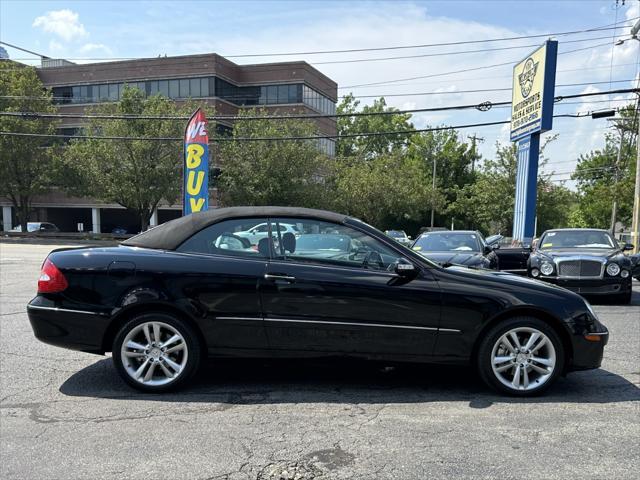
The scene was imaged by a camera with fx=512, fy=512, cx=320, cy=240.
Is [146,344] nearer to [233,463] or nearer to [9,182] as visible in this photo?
[233,463]

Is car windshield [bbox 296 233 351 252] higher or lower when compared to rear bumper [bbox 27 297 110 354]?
higher

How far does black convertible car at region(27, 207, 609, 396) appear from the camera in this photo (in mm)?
4305

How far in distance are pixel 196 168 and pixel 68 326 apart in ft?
35.7

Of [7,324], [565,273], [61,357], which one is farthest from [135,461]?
[565,273]

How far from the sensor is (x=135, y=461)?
324cm

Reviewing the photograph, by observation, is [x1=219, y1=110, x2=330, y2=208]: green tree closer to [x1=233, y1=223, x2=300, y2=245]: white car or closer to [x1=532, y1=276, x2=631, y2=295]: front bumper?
[x1=532, y1=276, x2=631, y2=295]: front bumper

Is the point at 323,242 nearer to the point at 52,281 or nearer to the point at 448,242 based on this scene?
the point at 52,281

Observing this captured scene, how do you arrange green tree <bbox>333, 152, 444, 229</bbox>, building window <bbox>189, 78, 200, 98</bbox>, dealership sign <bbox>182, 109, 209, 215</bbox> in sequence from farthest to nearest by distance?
building window <bbox>189, 78, 200, 98</bbox>
green tree <bbox>333, 152, 444, 229</bbox>
dealership sign <bbox>182, 109, 209, 215</bbox>

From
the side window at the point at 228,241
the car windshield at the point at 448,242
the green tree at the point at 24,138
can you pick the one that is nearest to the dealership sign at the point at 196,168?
the car windshield at the point at 448,242

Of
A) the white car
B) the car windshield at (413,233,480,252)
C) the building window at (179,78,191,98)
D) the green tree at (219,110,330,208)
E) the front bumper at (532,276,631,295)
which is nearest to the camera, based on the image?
the white car

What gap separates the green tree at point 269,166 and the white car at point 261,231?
26433 mm

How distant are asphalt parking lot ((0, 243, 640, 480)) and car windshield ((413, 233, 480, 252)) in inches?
186

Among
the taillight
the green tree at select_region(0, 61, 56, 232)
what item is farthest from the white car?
the green tree at select_region(0, 61, 56, 232)

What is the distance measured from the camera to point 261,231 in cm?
452
